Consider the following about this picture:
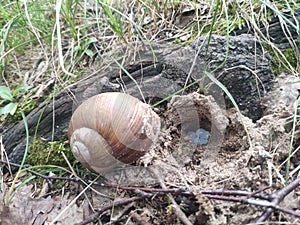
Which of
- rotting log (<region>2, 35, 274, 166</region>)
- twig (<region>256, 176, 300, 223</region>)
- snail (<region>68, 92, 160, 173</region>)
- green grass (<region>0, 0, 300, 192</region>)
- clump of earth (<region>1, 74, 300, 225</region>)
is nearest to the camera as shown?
twig (<region>256, 176, 300, 223</region>)

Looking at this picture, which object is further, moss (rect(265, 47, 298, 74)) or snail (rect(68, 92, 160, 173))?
moss (rect(265, 47, 298, 74))

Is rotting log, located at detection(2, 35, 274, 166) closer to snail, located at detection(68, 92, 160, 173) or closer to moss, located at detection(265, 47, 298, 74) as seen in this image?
moss, located at detection(265, 47, 298, 74)

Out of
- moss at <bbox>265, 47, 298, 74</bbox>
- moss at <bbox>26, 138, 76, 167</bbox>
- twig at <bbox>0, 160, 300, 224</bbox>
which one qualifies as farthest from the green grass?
twig at <bbox>0, 160, 300, 224</bbox>

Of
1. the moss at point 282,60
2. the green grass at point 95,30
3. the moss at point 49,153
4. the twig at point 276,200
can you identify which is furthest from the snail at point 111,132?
the moss at point 282,60

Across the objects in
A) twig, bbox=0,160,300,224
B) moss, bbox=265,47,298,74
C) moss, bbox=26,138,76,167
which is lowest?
moss, bbox=26,138,76,167

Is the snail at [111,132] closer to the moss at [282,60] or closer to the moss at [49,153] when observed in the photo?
the moss at [49,153]

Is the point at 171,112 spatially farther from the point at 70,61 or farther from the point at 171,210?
the point at 70,61

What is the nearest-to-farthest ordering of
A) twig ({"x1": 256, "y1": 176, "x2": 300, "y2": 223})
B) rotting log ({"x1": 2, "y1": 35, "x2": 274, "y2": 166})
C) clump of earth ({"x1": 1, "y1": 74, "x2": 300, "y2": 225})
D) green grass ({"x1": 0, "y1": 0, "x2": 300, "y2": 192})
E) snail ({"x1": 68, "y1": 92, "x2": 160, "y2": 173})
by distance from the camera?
twig ({"x1": 256, "y1": 176, "x2": 300, "y2": 223}) < clump of earth ({"x1": 1, "y1": 74, "x2": 300, "y2": 225}) < snail ({"x1": 68, "y1": 92, "x2": 160, "y2": 173}) < rotting log ({"x1": 2, "y1": 35, "x2": 274, "y2": 166}) < green grass ({"x1": 0, "y1": 0, "x2": 300, "y2": 192})

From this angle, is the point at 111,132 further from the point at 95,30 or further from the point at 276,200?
the point at 95,30
